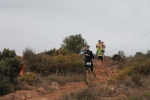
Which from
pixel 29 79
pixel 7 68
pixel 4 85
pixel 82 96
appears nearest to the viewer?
pixel 82 96

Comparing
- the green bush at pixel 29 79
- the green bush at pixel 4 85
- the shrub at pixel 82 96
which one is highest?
the green bush at pixel 29 79

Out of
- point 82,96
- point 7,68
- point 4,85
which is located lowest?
point 82,96

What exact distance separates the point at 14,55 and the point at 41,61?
4.35m

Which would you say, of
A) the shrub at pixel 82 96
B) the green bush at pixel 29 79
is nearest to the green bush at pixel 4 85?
the green bush at pixel 29 79

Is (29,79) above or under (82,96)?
above

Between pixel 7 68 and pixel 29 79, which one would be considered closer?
pixel 7 68

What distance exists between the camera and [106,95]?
29.1 ft

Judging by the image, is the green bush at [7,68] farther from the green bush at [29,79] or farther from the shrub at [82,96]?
the shrub at [82,96]

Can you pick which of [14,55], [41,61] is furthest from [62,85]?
[41,61]

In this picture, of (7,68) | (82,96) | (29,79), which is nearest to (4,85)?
(7,68)

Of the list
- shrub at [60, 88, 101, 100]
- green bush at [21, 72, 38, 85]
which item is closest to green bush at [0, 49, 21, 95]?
green bush at [21, 72, 38, 85]

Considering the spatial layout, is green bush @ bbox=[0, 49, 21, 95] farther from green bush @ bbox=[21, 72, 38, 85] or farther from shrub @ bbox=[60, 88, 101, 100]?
shrub @ bbox=[60, 88, 101, 100]

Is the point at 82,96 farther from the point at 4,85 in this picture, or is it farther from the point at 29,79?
Answer: the point at 29,79

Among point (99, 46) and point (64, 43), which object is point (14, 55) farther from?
point (64, 43)
